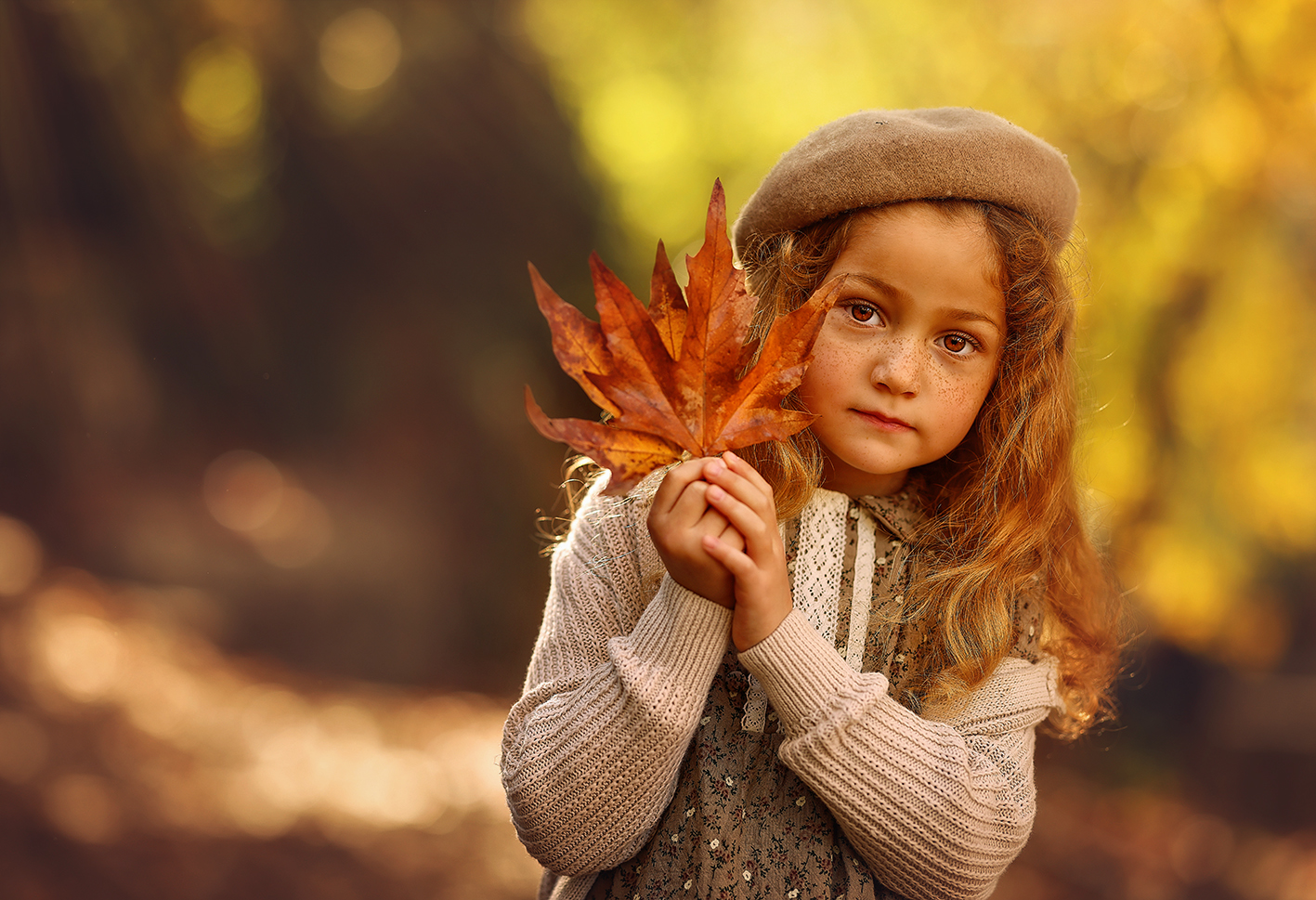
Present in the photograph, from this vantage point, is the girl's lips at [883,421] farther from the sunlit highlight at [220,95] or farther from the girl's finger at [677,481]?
the sunlit highlight at [220,95]

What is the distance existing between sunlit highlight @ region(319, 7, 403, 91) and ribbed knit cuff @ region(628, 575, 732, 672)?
5242 millimetres

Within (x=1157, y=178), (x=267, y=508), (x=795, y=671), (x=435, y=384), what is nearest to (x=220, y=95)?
(x=435, y=384)

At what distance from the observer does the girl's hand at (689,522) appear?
1.04m

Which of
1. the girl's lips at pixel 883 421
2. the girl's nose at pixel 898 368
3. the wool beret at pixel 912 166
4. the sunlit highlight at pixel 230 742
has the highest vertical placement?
the wool beret at pixel 912 166

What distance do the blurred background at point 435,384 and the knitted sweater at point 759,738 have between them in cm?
67

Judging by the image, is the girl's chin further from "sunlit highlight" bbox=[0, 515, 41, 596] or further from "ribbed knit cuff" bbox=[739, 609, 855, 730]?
"sunlit highlight" bbox=[0, 515, 41, 596]

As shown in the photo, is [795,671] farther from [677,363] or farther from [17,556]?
[17,556]

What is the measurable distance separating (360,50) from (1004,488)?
534cm

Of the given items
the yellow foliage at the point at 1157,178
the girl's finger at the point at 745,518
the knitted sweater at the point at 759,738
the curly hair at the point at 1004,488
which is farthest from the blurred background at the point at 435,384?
the girl's finger at the point at 745,518

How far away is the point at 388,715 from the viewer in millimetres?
5246

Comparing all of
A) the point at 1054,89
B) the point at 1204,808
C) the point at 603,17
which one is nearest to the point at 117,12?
the point at 603,17

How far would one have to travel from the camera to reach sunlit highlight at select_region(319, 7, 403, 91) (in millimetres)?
5566

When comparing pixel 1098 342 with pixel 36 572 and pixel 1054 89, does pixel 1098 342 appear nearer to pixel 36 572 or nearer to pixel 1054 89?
pixel 1054 89

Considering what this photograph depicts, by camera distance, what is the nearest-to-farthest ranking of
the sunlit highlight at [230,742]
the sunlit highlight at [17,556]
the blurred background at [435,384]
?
the blurred background at [435,384] < the sunlit highlight at [230,742] < the sunlit highlight at [17,556]
